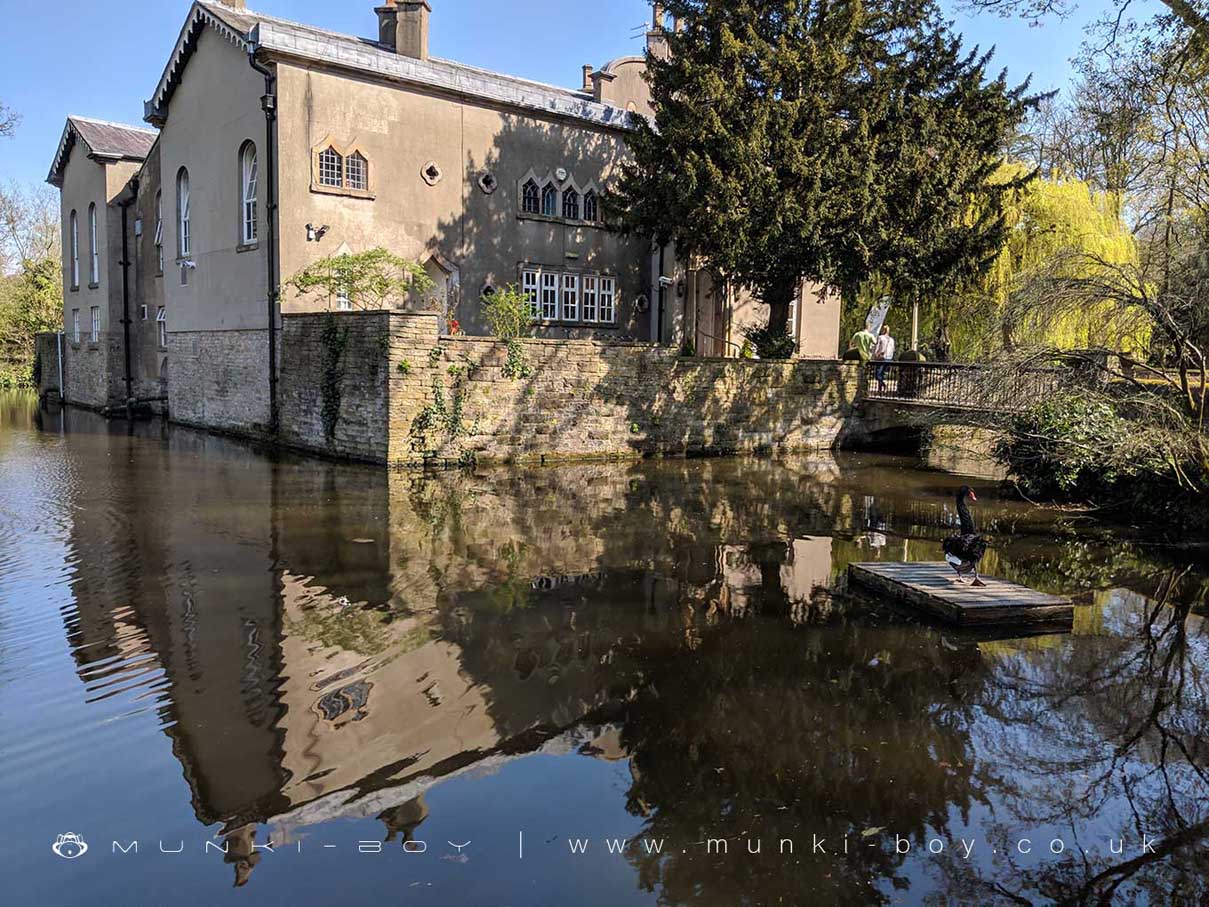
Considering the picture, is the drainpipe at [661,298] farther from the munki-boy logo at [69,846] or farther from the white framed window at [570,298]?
the munki-boy logo at [69,846]

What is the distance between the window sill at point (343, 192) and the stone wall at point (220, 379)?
11.8ft

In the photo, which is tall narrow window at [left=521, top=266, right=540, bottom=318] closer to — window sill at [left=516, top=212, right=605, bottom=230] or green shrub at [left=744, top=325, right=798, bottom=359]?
window sill at [left=516, top=212, right=605, bottom=230]

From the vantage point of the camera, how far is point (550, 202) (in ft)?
81.9

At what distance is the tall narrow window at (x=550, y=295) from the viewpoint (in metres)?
25.0

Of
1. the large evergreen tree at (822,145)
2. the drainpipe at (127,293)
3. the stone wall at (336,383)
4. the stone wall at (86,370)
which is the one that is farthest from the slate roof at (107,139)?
the large evergreen tree at (822,145)

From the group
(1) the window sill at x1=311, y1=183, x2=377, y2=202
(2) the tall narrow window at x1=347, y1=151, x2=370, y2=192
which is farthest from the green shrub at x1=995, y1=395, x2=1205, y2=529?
(2) the tall narrow window at x1=347, y1=151, x2=370, y2=192

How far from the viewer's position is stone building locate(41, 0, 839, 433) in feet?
68.2

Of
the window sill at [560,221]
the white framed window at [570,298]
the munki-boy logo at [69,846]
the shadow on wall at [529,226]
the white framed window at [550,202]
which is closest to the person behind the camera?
the munki-boy logo at [69,846]

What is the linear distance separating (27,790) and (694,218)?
681 inches

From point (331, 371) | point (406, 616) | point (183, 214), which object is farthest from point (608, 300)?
point (406, 616)

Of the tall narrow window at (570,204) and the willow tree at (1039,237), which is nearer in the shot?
the willow tree at (1039,237)

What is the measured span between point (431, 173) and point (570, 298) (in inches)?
204

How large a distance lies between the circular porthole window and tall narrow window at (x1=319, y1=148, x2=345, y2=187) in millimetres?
1993

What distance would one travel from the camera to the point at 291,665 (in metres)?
7.08
